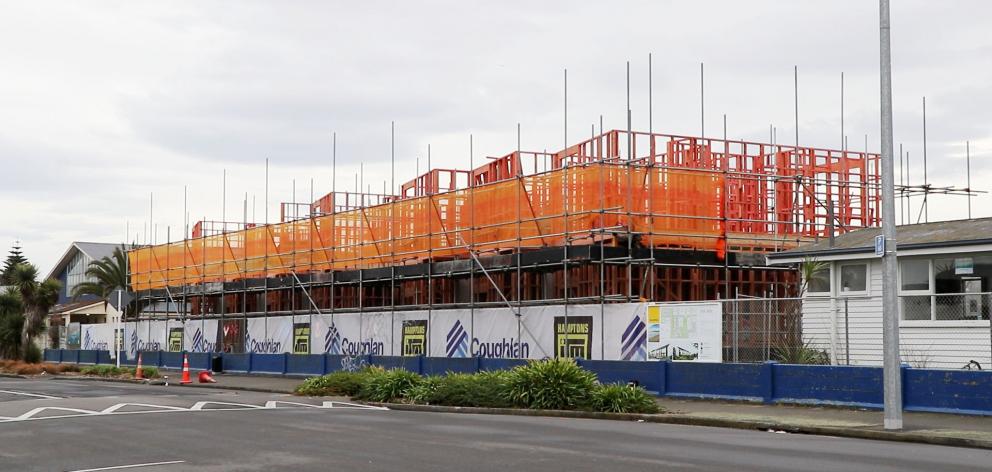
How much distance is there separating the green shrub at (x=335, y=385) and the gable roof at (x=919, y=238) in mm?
10562

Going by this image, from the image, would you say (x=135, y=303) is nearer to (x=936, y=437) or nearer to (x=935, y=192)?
(x=935, y=192)

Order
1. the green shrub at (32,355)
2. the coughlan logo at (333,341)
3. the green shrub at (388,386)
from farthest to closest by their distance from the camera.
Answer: the green shrub at (32,355)
the coughlan logo at (333,341)
the green shrub at (388,386)

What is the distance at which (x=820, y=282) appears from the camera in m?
26.4

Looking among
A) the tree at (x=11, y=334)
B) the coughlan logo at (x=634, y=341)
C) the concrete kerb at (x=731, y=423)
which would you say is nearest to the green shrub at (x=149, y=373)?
the tree at (x=11, y=334)

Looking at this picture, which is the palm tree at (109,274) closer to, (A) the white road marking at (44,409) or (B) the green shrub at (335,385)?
(B) the green shrub at (335,385)

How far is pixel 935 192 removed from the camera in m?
35.5

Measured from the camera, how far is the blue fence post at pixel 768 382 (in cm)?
2255

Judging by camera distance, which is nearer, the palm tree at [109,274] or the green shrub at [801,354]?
the green shrub at [801,354]

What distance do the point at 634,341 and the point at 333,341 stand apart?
47.5ft

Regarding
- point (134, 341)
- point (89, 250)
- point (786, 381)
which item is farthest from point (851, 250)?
point (89, 250)

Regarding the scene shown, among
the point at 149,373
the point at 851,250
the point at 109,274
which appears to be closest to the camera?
the point at 851,250

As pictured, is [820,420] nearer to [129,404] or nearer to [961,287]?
[961,287]

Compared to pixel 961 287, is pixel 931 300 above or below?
below

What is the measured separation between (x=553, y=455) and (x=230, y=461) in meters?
3.91
